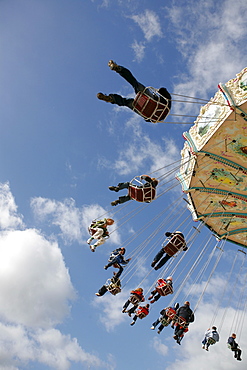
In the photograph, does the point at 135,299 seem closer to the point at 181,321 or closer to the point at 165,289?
the point at 165,289

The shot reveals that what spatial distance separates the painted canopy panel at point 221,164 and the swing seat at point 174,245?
5.26ft

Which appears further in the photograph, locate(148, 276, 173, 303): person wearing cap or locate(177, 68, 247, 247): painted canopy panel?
locate(148, 276, 173, 303): person wearing cap

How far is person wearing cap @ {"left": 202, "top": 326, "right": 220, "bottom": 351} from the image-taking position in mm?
10508

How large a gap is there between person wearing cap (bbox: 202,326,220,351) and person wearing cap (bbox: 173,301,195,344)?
0.89 meters

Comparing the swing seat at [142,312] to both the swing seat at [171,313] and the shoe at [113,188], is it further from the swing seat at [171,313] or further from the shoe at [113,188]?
the shoe at [113,188]

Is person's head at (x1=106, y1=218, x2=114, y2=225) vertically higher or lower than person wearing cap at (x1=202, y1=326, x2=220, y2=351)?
lower

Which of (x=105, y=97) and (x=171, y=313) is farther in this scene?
(x=171, y=313)

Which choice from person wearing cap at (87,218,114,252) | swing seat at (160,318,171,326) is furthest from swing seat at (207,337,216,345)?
person wearing cap at (87,218,114,252)

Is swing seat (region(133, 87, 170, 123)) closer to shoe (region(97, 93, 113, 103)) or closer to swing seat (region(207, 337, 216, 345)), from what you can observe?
shoe (region(97, 93, 113, 103))

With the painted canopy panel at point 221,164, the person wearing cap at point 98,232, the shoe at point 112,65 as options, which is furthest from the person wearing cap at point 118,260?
the shoe at point 112,65

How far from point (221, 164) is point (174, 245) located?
267 cm

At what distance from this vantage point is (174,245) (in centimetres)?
994

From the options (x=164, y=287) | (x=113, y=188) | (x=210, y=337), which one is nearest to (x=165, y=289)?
(x=164, y=287)

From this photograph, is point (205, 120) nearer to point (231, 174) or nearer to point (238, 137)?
point (238, 137)
